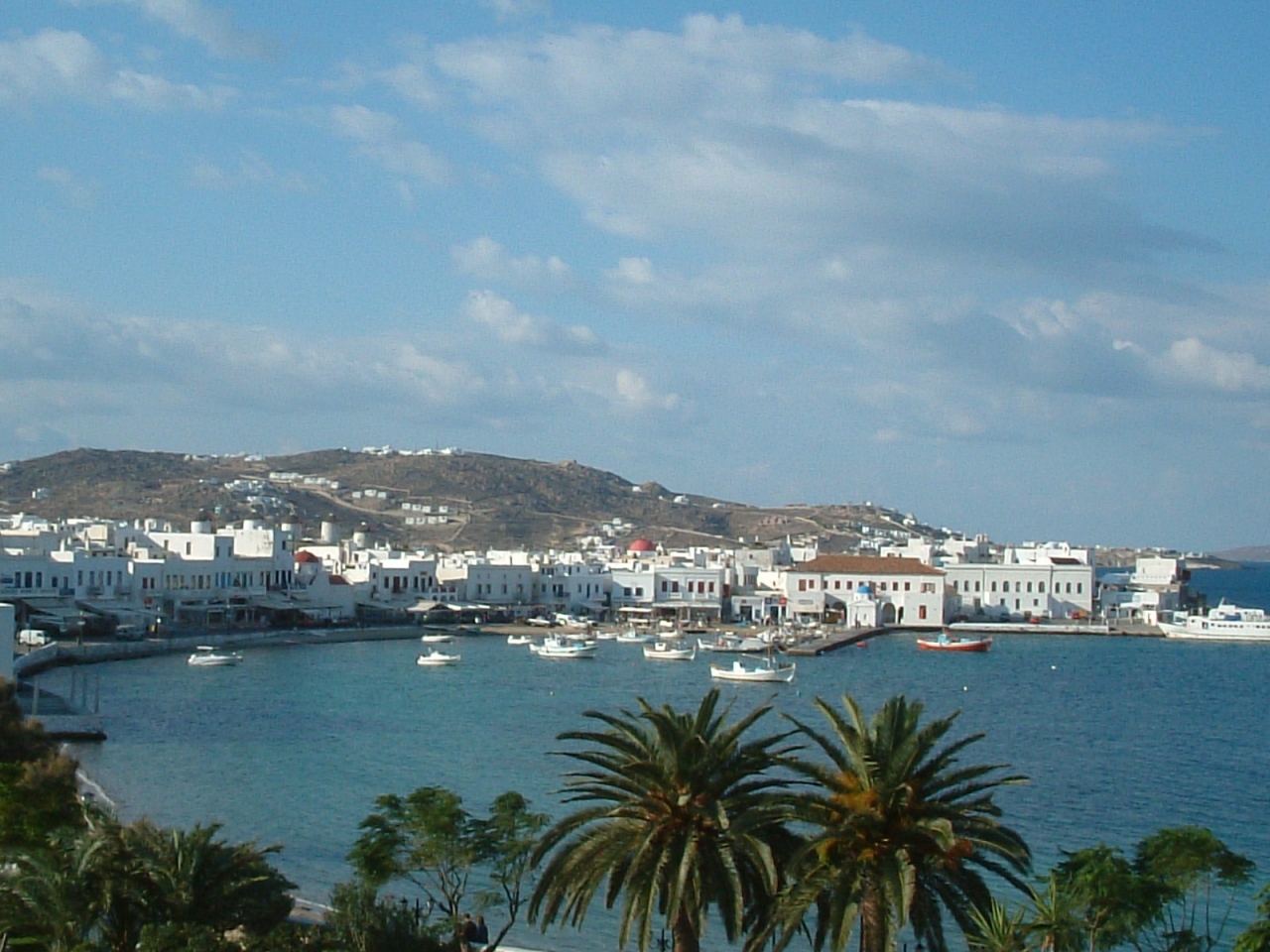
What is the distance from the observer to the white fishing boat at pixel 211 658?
A: 5322 centimetres

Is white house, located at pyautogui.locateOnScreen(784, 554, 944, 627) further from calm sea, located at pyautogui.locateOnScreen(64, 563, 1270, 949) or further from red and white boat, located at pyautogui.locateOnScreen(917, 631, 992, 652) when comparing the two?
calm sea, located at pyautogui.locateOnScreen(64, 563, 1270, 949)

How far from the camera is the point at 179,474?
530ft

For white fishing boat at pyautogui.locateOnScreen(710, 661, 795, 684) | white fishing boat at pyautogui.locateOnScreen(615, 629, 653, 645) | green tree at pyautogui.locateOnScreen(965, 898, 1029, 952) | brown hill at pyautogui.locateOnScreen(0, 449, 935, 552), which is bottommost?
white fishing boat at pyautogui.locateOnScreen(710, 661, 795, 684)

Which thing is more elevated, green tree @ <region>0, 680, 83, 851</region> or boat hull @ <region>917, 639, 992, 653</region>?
green tree @ <region>0, 680, 83, 851</region>

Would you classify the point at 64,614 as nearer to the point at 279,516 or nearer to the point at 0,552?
the point at 0,552

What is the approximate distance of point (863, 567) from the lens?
84.8 meters

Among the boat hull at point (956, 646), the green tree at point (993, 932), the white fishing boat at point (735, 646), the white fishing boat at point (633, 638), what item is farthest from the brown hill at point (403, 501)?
the green tree at point (993, 932)

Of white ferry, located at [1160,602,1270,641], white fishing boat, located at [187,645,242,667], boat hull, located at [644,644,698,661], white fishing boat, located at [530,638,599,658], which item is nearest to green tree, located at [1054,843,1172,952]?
white fishing boat, located at [187,645,242,667]

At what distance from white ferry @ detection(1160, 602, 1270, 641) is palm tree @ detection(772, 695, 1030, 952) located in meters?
75.6

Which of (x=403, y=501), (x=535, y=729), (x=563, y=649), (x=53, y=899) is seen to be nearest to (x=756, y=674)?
(x=563, y=649)

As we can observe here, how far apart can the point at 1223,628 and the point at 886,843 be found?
7718 cm

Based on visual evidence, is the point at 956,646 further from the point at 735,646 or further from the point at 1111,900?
the point at 1111,900

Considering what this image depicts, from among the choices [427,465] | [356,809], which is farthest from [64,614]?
[427,465]

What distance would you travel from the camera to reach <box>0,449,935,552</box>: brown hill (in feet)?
456
